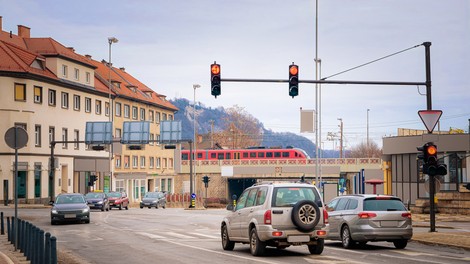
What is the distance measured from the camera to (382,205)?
70.4 feet

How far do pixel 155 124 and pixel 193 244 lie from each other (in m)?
80.1

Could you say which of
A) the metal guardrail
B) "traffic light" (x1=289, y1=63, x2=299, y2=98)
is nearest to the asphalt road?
the metal guardrail

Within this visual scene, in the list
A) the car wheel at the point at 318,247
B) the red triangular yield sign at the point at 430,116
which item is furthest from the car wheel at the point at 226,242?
the red triangular yield sign at the point at 430,116

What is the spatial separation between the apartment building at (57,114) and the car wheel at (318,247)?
1785 inches

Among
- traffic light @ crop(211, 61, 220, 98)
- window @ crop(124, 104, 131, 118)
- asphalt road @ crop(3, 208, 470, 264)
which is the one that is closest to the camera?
asphalt road @ crop(3, 208, 470, 264)

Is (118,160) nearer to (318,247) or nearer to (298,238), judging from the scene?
(318,247)

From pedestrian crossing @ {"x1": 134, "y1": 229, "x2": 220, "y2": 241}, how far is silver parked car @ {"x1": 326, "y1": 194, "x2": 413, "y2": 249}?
6.33 meters

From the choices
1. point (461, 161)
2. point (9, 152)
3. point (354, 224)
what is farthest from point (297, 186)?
point (9, 152)

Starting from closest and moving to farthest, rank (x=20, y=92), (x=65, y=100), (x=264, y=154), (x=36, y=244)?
(x=36, y=244) < (x=20, y=92) < (x=65, y=100) < (x=264, y=154)

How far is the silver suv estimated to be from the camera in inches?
723

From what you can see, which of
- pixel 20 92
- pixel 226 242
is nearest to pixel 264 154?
pixel 20 92

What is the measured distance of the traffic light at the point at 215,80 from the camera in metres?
26.8

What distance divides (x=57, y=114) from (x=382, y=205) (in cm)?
5824

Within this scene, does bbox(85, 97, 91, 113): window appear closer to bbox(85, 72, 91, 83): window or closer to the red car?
bbox(85, 72, 91, 83): window
